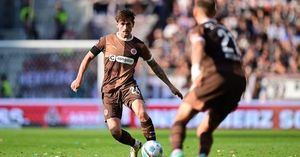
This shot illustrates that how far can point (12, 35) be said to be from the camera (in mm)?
31312

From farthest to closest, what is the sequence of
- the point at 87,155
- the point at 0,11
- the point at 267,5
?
the point at 0,11
the point at 267,5
the point at 87,155

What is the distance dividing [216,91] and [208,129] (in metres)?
0.56

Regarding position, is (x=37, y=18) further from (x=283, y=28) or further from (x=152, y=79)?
(x=283, y=28)

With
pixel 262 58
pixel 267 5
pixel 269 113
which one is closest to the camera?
pixel 269 113

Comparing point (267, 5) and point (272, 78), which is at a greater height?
point (267, 5)

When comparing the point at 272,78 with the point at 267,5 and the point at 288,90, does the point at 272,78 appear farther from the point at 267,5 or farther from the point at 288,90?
the point at 267,5

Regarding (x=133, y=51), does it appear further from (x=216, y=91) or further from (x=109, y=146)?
(x=109, y=146)

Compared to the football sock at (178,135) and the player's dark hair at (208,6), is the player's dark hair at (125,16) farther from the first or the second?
the football sock at (178,135)

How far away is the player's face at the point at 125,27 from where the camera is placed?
41.5 feet

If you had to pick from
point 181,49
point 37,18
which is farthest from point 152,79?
point 37,18

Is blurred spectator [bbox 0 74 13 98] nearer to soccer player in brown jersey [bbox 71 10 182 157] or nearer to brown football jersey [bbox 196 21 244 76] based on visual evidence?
soccer player in brown jersey [bbox 71 10 182 157]

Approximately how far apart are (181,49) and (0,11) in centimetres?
718

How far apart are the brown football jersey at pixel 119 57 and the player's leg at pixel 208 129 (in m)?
2.89

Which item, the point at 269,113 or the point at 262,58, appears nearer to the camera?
the point at 269,113
